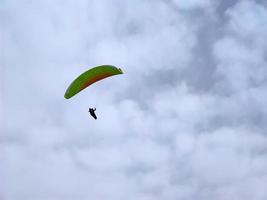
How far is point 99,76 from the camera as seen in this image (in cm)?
17725

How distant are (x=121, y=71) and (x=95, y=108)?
20.7 ft

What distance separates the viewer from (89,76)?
176500 millimetres

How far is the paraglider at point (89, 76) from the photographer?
176125 mm

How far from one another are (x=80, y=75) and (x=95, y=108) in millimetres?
5108

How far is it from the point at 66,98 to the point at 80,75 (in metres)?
3.20

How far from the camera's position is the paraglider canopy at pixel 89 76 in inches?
6934

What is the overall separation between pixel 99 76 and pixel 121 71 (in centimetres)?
312

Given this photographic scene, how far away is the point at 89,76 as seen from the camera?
176 metres

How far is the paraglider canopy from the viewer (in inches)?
6934

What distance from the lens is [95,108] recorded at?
179 metres

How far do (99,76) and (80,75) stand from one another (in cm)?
247

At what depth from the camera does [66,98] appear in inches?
6954

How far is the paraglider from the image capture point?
176 meters
